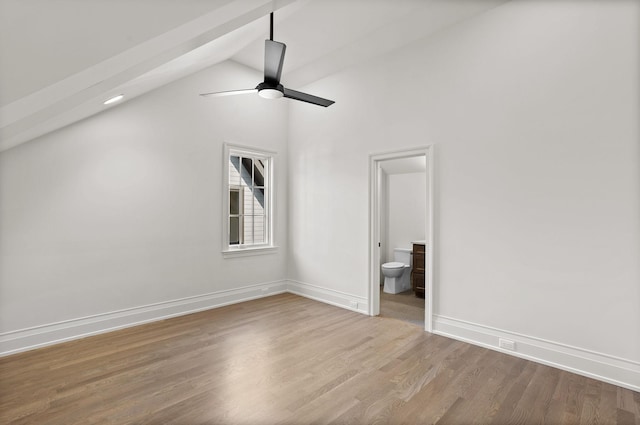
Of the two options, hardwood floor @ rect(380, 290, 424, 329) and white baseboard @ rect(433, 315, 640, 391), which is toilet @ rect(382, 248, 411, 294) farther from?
white baseboard @ rect(433, 315, 640, 391)

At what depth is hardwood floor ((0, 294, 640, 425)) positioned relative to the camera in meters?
2.15

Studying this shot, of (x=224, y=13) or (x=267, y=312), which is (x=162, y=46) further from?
(x=267, y=312)

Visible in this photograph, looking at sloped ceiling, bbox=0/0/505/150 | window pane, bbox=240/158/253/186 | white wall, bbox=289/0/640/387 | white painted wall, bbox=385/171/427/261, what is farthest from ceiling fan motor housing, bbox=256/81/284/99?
white painted wall, bbox=385/171/427/261

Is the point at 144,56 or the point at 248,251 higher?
the point at 144,56

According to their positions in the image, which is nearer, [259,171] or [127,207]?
[127,207]

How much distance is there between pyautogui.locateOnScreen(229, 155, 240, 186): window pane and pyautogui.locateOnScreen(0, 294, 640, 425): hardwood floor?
2.14 meters

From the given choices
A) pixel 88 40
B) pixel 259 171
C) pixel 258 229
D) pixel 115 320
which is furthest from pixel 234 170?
pixel 88 40

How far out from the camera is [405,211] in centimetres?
635

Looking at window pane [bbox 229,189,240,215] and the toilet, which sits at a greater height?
window pane [bbox 229,189,240,215]

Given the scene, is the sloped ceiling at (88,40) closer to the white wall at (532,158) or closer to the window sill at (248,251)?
the white wall at (532,158)

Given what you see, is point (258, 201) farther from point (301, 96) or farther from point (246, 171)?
point (301, 96)

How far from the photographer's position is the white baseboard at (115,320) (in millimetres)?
3129

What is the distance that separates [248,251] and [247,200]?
0.78 metres

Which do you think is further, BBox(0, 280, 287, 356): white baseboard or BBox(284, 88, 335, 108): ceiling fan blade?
BBox(0, 280, 287, 356): white baseboard
